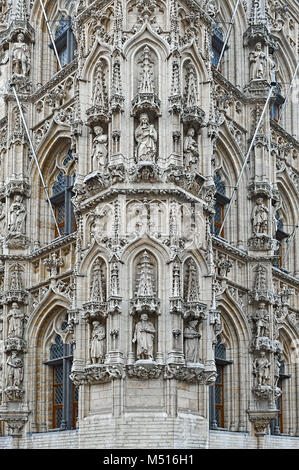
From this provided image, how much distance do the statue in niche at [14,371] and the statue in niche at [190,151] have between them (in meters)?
6.54

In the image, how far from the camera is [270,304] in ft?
71.9

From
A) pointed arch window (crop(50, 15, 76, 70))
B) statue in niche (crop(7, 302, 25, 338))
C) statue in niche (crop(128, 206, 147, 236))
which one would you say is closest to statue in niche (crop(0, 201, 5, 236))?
statue in niche (crop(7, 302, 25, 338))

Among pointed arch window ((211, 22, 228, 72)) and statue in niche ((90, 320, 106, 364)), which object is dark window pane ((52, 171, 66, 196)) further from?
statue in niche ((90, 320, 106, 364))

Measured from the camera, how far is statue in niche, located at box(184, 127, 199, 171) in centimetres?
1934

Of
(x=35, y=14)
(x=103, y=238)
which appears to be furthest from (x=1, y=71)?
Result: (x=103, y=238)

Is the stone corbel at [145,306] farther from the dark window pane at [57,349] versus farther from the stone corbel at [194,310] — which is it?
the dark window pane at [57,349]

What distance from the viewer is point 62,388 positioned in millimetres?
20906

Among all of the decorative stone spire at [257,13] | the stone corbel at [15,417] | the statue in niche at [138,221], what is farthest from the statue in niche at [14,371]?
the decorative stone spire at [257,13]

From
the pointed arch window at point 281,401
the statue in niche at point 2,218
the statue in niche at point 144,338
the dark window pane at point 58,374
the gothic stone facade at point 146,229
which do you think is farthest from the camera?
the statue in niche at point 2,218

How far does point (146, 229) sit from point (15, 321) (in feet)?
17.3

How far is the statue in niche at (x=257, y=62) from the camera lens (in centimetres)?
2383

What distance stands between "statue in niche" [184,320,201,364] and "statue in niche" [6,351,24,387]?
524 cm

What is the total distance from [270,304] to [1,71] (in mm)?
11199

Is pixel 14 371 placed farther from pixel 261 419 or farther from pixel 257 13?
pixel 257 13
